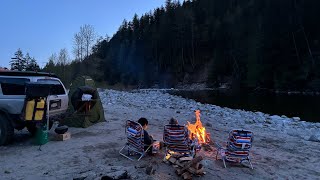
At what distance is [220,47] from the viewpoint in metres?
82.9

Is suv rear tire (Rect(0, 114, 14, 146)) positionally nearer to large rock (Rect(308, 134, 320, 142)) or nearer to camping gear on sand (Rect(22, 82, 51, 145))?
camping gear on sand (Rect(22, 82, 51, 145))

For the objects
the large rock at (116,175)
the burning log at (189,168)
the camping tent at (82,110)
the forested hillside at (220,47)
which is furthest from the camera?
the forested hillside at (220,47)

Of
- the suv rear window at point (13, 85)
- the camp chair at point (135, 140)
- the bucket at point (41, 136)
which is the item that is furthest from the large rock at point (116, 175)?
the suv rear window at point (13, 85)

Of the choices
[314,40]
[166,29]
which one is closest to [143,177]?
[314,40]

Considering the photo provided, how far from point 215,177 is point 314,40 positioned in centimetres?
5341

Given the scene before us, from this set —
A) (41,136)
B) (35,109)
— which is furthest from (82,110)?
(35,109)

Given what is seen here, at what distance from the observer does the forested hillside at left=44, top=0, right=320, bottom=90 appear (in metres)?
55.0

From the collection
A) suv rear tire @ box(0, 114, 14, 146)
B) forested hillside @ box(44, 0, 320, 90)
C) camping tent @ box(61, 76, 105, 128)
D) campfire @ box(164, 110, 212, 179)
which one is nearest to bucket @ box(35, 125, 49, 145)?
suv rear tire @ box(0, 114, 14, 146)

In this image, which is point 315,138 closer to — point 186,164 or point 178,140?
point 178,140

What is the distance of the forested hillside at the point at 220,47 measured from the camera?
55.0 meters

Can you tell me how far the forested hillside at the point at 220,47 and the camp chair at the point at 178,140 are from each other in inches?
1701

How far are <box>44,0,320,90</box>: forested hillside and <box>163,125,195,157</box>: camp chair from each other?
43.2 meters

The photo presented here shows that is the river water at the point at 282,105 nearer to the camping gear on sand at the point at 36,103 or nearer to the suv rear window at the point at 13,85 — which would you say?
the camping gear on sand at the point at 36,103

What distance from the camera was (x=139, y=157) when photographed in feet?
29.4
